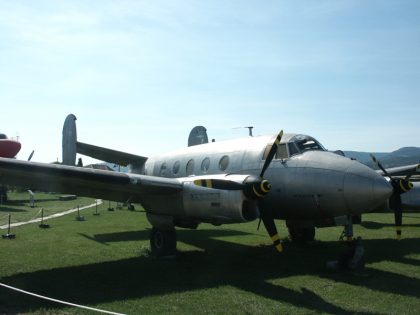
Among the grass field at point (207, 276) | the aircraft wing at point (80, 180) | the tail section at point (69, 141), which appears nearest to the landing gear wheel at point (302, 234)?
the grass field at point (207, 276)

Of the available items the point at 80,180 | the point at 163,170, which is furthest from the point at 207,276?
the point at 163,170

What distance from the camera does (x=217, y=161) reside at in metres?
13.3

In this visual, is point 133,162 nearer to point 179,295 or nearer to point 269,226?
point 269,226

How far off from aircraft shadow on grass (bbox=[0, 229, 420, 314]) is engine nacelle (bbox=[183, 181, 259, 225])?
4.70 ft

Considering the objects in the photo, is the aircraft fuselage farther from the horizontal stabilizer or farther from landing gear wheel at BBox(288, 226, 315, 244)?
the horizontal stabilizer

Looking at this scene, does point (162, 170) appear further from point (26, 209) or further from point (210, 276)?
point (26, 209)

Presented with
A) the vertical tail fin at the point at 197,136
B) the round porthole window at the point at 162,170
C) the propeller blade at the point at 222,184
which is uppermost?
the vertical tail fin at the point at 197,136

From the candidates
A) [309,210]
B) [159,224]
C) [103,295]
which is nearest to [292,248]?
[309,210]

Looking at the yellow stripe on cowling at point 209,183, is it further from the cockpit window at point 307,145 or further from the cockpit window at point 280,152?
the cockpit window at point 307,145

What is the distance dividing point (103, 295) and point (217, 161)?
5979 millimetres

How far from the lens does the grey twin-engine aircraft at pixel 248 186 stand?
10016 mm

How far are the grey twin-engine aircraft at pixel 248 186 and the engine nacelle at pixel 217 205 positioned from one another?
0.02 m

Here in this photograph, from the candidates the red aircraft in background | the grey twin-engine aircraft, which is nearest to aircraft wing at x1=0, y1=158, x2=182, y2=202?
the grey twin-engine aircraft

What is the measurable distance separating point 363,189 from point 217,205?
3.46 m
